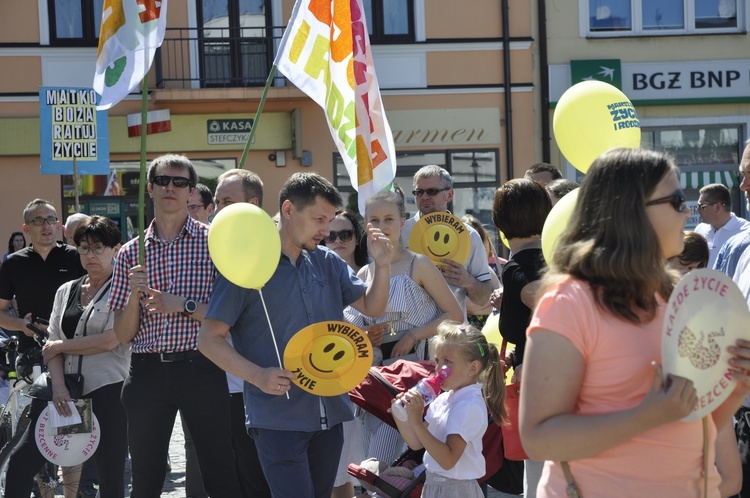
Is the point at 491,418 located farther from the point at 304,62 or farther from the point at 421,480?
the point at 304,62

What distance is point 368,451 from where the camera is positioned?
577cm

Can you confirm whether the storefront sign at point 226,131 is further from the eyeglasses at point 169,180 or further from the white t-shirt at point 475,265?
the eyeglasses at point 169,180

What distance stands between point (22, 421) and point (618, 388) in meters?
Result: 4.67

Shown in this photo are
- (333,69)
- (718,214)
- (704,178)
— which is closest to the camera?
(333,69)

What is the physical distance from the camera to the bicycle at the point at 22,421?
621 cm

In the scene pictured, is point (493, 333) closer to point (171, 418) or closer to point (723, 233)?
point (171, 418)

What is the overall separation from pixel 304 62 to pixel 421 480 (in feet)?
8.48

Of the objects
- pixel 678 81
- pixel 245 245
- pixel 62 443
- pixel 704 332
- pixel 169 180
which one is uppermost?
pixel 678 81

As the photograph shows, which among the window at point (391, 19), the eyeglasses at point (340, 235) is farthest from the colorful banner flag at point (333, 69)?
the window at point (391, 19)

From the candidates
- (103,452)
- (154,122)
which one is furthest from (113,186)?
(103,452)

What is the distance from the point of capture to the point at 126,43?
527cm

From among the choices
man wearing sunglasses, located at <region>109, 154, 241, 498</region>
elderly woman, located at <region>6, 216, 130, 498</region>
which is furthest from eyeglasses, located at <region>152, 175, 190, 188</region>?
elderly woman, located at <region>6, 216, 130, 498</region>

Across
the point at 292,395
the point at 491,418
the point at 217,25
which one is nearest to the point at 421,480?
the point at 491,418

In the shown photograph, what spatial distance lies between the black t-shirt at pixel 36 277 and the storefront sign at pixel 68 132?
4625mm
